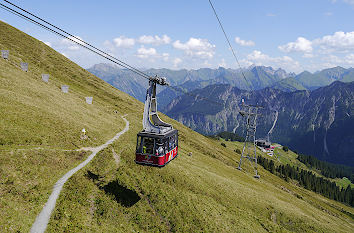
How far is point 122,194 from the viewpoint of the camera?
31156mm

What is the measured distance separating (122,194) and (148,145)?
26.9 feet

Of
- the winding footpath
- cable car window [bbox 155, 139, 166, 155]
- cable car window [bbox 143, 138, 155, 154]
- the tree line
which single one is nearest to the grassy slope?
the winding footpath

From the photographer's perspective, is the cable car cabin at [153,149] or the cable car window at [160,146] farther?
the cable car cabin at [153,149]

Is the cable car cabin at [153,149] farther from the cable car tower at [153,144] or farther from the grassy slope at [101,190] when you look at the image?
the grassy slope at [101,190]

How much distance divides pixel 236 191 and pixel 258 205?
5.14 meters

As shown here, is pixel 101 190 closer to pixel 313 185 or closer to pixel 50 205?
pixel 50 205

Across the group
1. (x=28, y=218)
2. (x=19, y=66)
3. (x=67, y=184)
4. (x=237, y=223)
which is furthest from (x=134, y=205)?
(x=19, y=66)

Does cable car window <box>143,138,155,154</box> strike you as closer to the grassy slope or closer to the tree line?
the grassy slope

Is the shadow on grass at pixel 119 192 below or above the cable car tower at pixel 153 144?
below

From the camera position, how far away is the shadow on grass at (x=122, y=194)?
30.0 m

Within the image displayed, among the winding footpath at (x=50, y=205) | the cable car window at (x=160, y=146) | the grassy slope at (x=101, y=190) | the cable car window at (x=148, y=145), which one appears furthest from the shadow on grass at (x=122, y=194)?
the cable car window at (x=160, y=146)

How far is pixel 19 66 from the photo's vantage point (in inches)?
2980

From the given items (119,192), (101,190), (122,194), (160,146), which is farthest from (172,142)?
(101,190)

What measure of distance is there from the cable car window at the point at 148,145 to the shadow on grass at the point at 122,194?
7.18 meters
